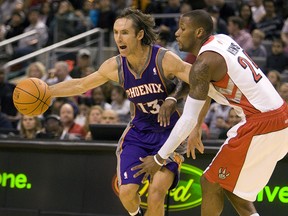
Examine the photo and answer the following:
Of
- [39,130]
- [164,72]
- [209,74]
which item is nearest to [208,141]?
[164,72]

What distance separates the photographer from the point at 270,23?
13.6 m

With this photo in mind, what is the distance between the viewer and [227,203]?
817 cm

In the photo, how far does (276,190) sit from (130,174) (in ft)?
5.96

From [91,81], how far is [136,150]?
78cm

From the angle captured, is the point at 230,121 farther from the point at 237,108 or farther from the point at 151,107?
the point at 237,108

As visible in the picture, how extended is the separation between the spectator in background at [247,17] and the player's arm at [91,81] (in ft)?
22.2

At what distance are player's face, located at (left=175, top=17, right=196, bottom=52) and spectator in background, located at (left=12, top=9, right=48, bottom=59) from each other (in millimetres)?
8922

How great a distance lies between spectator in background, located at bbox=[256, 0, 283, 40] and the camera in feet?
44.2

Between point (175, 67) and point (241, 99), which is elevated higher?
point (175, 67)

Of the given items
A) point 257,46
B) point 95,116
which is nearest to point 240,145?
point 95,116

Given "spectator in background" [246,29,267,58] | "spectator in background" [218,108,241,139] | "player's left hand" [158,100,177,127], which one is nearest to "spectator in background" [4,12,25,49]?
"spectator in background" [246,29,267,58]

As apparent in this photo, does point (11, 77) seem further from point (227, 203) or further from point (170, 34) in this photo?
point (227, 203)

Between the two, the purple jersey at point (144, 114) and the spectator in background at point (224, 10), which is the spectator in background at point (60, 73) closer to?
the spectator in background at point (224, 10)

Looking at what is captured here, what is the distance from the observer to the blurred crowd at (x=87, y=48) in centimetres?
1058
